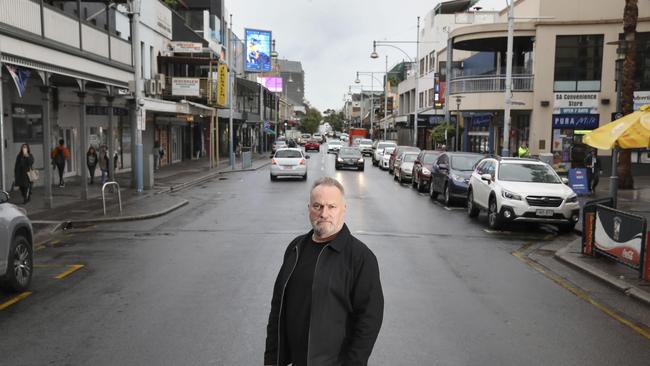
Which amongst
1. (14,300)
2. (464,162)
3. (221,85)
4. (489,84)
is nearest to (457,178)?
(464,162)

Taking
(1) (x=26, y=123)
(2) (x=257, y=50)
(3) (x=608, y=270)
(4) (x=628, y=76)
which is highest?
(2) (x=257, y=50)

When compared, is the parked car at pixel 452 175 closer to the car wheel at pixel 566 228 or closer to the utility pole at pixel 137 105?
the car wheel at pixel 566 228

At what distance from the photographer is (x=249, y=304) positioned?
7656 millimetres

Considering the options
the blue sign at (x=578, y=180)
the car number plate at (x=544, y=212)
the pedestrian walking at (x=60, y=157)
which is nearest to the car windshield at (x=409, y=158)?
the blue sign at (x=578, y=180)

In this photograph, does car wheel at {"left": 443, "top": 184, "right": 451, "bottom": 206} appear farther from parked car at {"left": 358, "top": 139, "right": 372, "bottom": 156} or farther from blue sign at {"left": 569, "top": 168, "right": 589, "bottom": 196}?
parked car at {"left": 358, "top": 139, "right": 372, "bottom": 156}

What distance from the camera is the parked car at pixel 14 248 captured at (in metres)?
7.79

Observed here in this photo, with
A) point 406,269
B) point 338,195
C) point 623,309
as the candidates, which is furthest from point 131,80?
point 338,195

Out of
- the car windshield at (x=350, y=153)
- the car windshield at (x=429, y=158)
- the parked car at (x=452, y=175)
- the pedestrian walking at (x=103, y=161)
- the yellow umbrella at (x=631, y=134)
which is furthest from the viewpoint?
the car windshield at (x=350, y=153)

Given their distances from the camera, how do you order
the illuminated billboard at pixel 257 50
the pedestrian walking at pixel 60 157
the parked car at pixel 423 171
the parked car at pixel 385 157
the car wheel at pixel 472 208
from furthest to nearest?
the illuminated billboard at pixel 257 50 < the parked car at pixel 385 157 < the parked car at pixel 423 171 < the pedestrian walking at pixel 60 157 < the car wheel at pixel 472 208

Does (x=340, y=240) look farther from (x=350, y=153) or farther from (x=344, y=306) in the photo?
(x=350, y=153)

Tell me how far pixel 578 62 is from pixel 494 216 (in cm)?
2035

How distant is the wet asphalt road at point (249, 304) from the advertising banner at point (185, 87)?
20.4m

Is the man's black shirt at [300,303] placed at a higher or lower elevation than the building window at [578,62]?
lower

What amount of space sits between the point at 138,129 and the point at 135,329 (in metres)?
16.9
